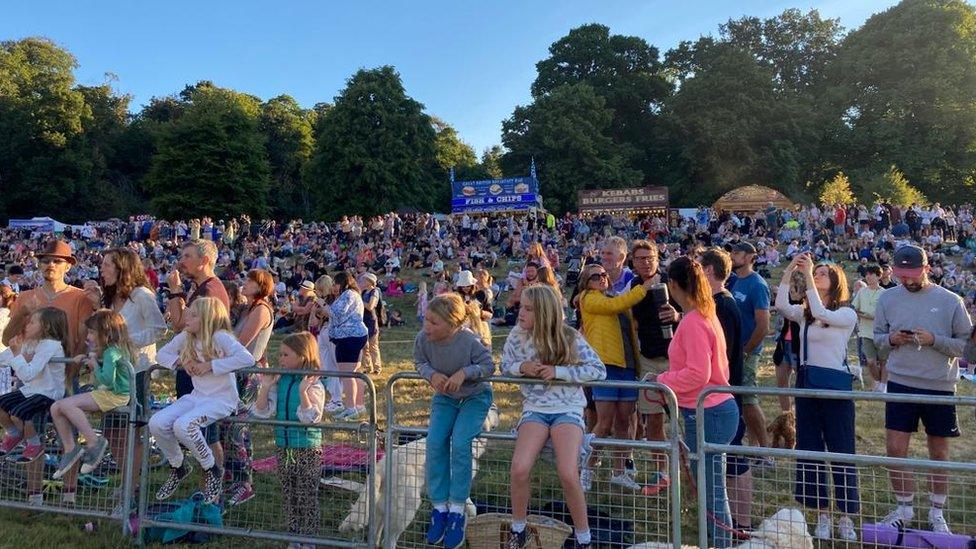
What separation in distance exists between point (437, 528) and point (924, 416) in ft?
10.4

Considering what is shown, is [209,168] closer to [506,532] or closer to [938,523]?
[506,532]

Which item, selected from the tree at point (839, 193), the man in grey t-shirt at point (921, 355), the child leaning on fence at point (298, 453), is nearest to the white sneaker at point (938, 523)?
the man in grey t-shirt at point (921, 355)

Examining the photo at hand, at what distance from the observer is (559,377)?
3.79 meters

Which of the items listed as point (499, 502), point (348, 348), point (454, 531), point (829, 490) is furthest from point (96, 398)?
point (829, 490)

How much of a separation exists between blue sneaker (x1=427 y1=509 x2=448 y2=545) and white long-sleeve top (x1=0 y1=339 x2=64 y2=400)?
121 inches

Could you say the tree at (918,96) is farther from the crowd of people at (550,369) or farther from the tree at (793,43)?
the crowd of people at (550,369)

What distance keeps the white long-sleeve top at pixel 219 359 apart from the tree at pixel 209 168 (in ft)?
168

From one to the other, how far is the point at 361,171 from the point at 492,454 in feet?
151

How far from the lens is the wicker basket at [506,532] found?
148 inches

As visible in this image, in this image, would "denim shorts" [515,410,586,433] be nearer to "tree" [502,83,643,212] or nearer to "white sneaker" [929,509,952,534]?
"white sneaker" [929,509,952,534]

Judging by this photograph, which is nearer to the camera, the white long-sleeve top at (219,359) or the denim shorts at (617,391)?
the white long-sleeve top at (219,359)

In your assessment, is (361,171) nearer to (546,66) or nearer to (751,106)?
(546,66)

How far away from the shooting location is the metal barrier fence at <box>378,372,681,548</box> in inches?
148

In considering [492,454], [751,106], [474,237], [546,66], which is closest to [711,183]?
[751,106]
